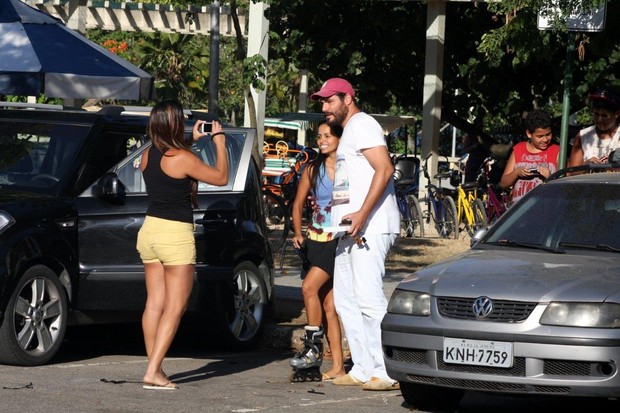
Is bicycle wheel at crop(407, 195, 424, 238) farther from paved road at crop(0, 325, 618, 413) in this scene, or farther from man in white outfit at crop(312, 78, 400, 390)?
man in white outfit at crop(312, 78, 400, 390)

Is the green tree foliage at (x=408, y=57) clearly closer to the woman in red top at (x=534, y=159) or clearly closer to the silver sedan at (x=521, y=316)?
the woman in red top at (x=534, y=159)

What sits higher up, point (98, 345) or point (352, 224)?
point (352, 224)

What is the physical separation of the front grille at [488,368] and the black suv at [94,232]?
116 inches

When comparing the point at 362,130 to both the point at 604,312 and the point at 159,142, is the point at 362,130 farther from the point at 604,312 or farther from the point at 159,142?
the point at 604,312

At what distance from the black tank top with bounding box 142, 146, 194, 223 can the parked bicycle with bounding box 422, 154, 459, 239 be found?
41.3 ft

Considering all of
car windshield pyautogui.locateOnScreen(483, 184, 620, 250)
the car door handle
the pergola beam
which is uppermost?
the pergola beam

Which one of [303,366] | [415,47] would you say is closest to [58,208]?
[303,366]

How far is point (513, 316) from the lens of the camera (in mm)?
7805

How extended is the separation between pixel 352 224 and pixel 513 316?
1.52 metres

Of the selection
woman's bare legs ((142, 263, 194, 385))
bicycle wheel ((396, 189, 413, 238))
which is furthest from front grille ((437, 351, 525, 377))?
bicycle wheel ((396, 189, 413, 238))

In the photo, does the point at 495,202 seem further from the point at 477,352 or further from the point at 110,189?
the point at 477,352

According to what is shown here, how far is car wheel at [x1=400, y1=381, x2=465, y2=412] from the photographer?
8.46m

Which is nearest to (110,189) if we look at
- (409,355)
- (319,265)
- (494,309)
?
(319,265)

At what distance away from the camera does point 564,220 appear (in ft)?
29.5
